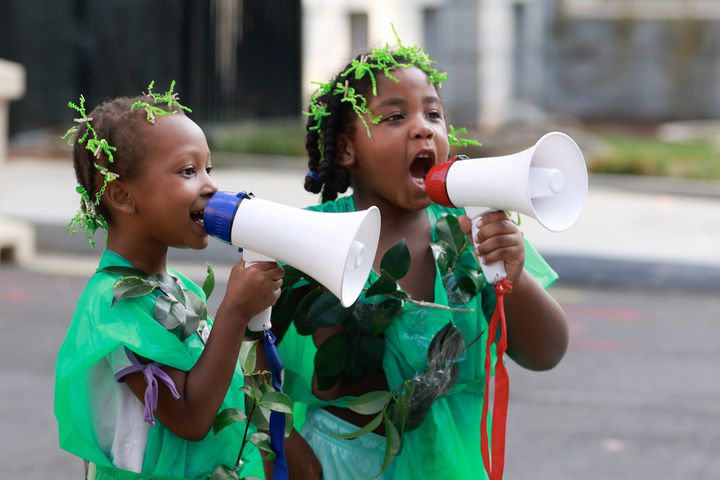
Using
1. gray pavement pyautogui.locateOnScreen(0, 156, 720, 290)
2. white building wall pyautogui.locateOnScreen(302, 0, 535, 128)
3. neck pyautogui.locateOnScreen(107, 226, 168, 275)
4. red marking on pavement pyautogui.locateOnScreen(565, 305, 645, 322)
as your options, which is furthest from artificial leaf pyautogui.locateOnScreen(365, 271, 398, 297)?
white building wall pyautogui.locateOnScreen(302, 0, 535, 128)

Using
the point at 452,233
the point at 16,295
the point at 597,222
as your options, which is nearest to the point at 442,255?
the point at 452,233

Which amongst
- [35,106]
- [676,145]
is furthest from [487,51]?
[35,106]

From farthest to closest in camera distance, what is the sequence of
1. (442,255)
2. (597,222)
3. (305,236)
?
(597,222), (442,255), (305,236)

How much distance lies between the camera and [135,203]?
8.08ft

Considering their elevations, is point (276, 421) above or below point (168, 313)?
below

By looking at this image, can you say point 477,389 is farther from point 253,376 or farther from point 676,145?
point 676,145

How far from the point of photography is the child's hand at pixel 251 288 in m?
2.31

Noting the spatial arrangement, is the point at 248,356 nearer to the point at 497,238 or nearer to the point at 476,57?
the point at 497,238

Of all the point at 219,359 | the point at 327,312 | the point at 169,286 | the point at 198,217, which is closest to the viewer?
the point at 219,359

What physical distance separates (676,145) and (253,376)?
14.4 metres

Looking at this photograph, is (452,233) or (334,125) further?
(334,125)

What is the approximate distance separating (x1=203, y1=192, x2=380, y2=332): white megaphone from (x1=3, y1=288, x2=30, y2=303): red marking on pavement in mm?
5977

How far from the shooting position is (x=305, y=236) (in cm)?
221

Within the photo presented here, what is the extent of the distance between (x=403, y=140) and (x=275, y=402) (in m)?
0.63
